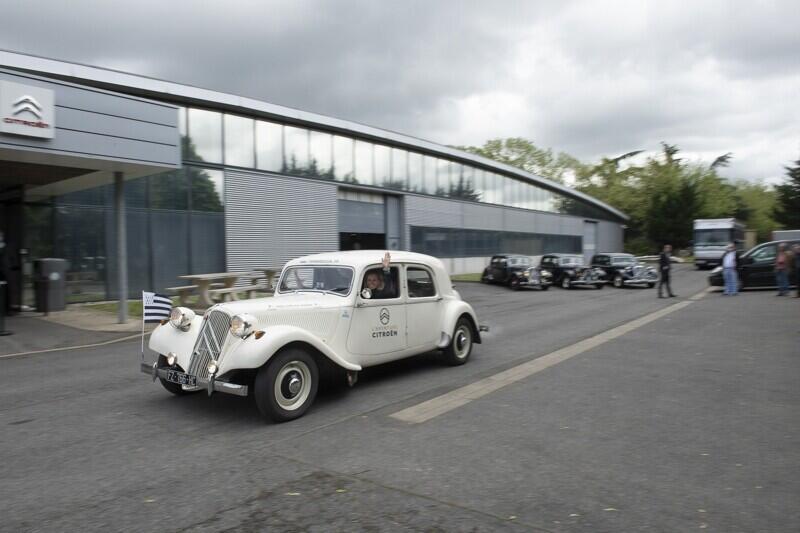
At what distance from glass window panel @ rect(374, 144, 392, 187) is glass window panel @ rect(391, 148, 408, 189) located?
0.39 meters

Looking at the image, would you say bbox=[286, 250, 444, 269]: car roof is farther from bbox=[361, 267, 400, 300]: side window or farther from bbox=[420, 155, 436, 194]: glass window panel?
bbox=[420, 155, 436, 194]: glass window panel

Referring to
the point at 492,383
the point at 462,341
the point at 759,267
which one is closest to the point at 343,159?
the point at 759,267

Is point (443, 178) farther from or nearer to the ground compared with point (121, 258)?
farther from the ground

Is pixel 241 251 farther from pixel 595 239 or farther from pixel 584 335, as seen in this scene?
pixel 595 239

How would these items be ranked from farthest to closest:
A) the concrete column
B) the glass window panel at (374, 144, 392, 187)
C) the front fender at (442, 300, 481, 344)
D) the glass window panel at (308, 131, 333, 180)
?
the glass window panel at (374, 144, 392, 187) < the glass window panel at (308, 131, 333, 180) < the concrete column < the front fender at (442, 300, 481, 344)

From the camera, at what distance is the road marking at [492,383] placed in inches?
219

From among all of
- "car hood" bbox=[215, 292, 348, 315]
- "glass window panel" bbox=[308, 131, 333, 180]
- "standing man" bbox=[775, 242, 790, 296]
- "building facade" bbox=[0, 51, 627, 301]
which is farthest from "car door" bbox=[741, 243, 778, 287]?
"car hood" bbox=[215, 292, 348, 315]

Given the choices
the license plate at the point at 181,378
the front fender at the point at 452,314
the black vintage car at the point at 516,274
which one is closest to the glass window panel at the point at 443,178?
the black vintage car at the point at 516,274

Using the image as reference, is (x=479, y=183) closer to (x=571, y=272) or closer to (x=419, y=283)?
(x=571, y=272)

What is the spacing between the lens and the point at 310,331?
5.80m

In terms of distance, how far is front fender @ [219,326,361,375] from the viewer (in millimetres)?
5074

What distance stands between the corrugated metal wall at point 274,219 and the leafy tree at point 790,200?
168 ft

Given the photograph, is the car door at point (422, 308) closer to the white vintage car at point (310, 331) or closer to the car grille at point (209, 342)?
the white vintage car at point (310, 331)

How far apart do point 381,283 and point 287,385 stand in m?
1.95
